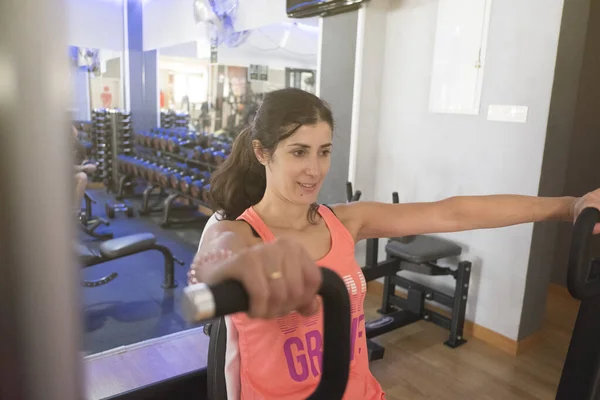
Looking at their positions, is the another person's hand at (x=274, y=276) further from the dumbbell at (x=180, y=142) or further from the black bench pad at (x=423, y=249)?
the dumbbell at (x=180, y=142)

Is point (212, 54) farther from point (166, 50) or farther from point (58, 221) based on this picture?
point (58, 221)

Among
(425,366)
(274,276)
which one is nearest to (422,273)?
(425,366)

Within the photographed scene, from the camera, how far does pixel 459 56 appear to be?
2668 millimetres

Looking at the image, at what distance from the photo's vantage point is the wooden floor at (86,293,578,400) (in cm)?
218

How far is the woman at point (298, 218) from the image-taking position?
1.00 m

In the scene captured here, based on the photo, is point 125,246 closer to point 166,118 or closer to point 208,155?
point 208,155

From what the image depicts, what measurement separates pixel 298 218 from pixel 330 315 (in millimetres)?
711

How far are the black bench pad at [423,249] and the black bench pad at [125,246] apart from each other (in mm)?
1546

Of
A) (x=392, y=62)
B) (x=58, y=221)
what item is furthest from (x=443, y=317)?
(x=58, y=221)

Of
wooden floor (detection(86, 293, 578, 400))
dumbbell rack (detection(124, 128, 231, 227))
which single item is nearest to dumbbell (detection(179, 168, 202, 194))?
dumbbell rack (detection(124, 128, 231, 227))

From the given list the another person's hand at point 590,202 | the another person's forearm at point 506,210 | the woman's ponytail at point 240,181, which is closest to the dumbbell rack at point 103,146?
the woman's ponytail at point 240,181

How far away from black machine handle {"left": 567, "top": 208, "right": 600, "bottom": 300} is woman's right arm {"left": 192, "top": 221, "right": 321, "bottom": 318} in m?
0.73

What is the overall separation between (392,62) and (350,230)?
2.07 meters

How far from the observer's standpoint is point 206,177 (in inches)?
201
